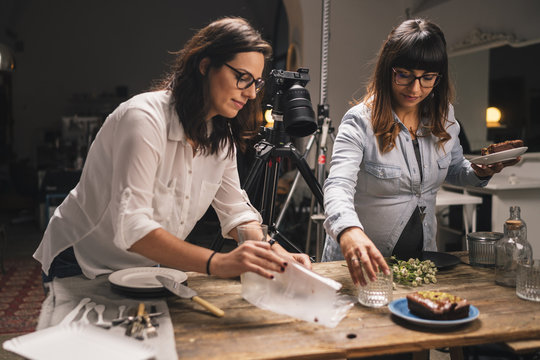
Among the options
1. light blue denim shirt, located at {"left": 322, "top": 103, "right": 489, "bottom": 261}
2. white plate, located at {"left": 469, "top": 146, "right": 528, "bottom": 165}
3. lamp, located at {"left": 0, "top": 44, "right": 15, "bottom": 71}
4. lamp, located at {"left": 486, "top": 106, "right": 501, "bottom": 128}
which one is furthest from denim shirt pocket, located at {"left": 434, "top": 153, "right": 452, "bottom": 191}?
lamp, located at {"left": 0, "top": 44, "right": 15, "bottom": 71}

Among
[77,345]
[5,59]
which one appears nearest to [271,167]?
[77,345]

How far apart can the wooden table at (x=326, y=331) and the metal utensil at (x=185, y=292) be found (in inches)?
0.7

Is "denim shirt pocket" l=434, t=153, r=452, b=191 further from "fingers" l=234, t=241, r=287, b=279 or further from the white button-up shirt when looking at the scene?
"fingers" l=234, t=241, r=287, b=279

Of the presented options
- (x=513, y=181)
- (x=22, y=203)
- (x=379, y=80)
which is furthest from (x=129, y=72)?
(x=379, y=80)

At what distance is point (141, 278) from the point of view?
1.33 metres

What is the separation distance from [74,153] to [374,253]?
6.04 m

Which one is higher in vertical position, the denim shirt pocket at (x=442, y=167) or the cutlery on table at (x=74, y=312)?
the denim shirt pocket at (x=442, y=167)

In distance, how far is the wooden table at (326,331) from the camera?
981 millimetres

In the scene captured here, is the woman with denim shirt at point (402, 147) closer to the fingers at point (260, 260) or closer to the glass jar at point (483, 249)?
the glass jar at point (483, 249)

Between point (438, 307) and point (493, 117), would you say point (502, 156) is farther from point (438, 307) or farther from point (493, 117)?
point (493, 117)

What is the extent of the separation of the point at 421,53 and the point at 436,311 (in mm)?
821

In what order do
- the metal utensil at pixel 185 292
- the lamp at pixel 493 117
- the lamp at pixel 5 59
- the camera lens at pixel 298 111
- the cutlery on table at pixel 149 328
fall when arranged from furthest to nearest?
the lamp at pixel 5 59 → the lamp at pixel 493 117 → the camera lens at pixel 298 111 → the metal utensil at pixel 185 292 → the cutlery on table at pixel 149 328

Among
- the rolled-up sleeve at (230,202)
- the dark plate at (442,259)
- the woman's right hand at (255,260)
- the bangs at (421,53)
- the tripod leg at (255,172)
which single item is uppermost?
the bangs at (421,53)

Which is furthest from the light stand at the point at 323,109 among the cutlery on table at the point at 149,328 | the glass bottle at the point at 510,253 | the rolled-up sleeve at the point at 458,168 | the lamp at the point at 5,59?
the lamp at the point at 5,59
